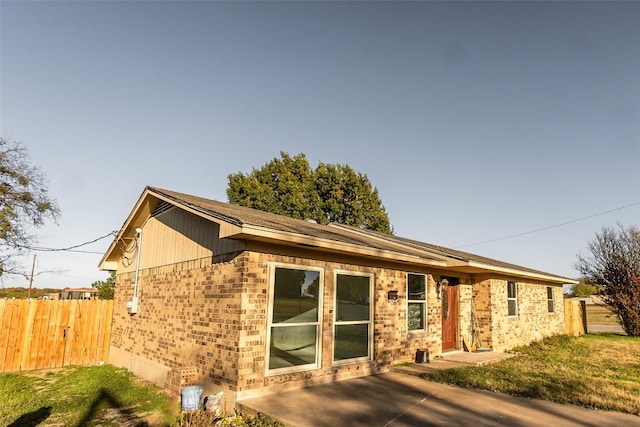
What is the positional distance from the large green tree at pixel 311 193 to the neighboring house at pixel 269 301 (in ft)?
59.4

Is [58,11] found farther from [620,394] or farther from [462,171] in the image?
[462,171]

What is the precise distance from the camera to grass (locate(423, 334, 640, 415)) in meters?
6.54

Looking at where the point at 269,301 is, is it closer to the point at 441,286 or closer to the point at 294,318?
the point at 294,318

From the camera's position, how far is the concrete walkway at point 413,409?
5219 millimetres

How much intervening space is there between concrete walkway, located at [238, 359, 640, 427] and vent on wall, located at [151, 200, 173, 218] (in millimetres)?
5196

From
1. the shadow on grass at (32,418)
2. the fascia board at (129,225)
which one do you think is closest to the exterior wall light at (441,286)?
the fascia board at (129,225)

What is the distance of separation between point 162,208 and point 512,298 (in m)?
12.1

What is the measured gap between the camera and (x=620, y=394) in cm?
682

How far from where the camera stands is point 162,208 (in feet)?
31.6

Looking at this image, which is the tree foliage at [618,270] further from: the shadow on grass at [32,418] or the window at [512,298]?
the shadow on grass at [32,418]

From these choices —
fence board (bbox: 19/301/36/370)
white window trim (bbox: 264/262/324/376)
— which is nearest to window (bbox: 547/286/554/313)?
white window trim (bbox: 264/262/324/376)

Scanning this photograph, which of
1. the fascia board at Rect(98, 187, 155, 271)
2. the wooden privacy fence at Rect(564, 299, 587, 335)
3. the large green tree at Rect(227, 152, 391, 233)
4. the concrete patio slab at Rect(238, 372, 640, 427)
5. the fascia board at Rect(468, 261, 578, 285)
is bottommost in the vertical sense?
the concrete patio slab at Rect(238, 372, 640, 427)

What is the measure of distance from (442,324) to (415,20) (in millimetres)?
9292

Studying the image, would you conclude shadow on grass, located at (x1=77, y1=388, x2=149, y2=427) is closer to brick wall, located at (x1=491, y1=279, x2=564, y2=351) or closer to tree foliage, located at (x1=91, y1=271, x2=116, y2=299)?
brick wall, located at (x1=491, y1=279, x2=564, y2=351)
